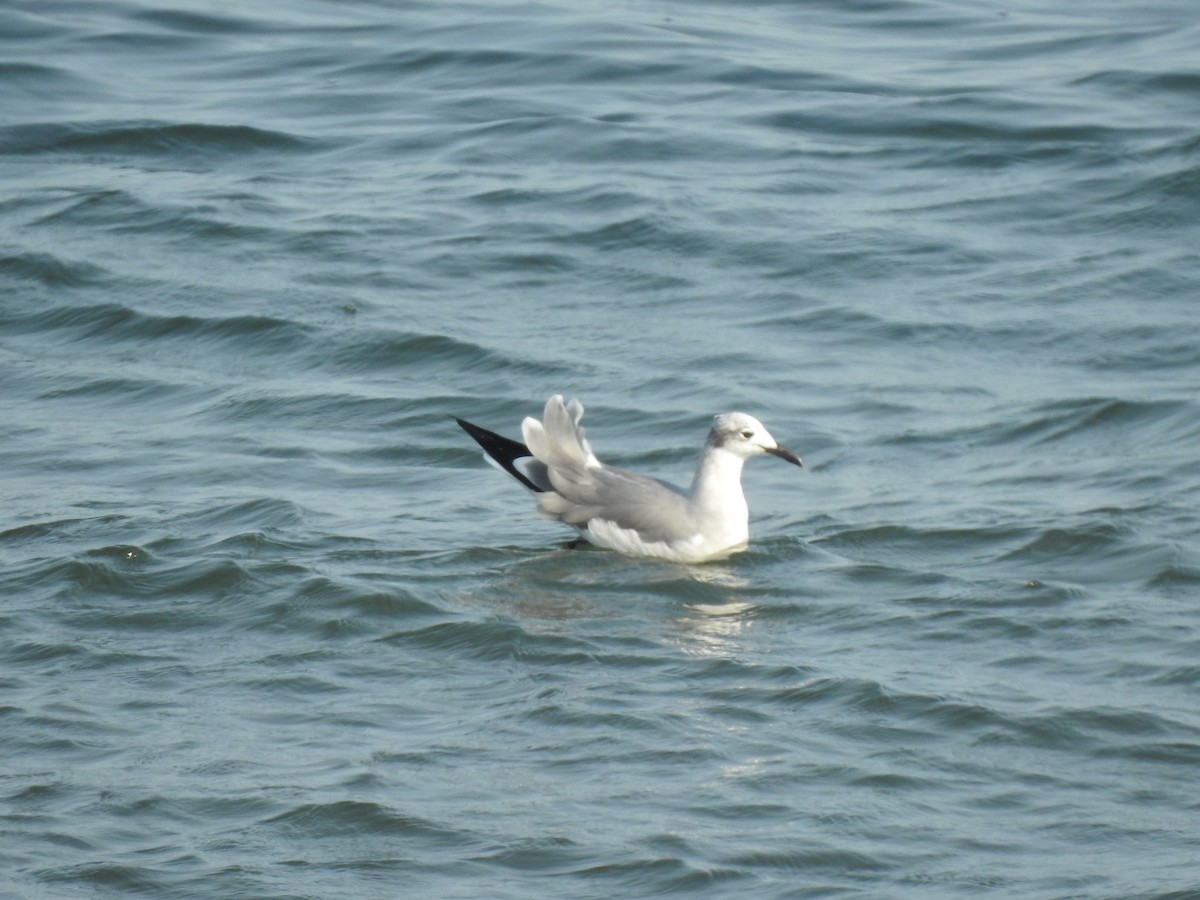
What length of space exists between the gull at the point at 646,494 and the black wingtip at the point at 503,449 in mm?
50

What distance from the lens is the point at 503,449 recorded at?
33.2ft

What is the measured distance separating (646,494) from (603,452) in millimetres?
1456

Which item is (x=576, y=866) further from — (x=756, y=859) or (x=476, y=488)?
(x=476, y=488)

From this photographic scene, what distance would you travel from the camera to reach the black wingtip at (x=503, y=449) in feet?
32.7

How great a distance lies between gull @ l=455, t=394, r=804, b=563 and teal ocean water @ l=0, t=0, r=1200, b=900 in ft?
0.45

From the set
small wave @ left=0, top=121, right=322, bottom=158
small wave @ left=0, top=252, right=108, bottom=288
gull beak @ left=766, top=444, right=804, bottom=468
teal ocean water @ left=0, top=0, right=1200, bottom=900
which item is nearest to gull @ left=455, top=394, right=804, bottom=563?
gull beak @ left=766, top=444, right=804, bottom=468

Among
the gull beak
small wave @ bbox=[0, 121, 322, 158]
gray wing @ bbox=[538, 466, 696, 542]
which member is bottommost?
gray wing @ bbox=[538, 466, 696, 542]

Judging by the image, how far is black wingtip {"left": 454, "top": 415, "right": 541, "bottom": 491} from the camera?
9.98 metres

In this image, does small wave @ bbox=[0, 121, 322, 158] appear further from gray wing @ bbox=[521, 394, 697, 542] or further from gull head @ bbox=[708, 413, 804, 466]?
gull head @ bbox=[708, 413, 804, 466]

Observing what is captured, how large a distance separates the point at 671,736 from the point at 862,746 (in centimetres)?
65

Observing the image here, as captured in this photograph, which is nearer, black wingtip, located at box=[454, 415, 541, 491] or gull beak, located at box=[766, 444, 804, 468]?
gull beak, located at box=[766, 444, 804, 468]

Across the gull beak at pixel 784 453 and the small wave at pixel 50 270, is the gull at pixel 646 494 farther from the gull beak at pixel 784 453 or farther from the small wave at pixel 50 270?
the small wave at pixel 50 270

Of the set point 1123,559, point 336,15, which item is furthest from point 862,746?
point 336,15

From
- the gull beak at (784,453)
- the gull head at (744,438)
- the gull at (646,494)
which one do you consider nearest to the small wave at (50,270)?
the gull at (646,494)
